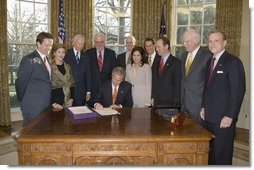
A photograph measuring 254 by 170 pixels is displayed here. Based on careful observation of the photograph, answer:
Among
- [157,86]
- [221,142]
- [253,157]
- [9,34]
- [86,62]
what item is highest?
[9,34]

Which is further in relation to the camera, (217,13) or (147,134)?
(217,13)

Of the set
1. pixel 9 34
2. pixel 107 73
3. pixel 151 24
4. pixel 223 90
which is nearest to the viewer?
pixel 223 90

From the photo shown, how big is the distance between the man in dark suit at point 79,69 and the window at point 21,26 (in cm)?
228

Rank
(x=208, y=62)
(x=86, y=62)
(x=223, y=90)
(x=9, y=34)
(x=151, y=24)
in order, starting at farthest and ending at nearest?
(x=151, y=24)
(x=9, y=34)
(x=86, y=62)
(x=208, y=62)
(x=223, y=90)

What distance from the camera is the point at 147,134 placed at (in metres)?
1.93

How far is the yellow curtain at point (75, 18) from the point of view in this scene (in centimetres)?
561

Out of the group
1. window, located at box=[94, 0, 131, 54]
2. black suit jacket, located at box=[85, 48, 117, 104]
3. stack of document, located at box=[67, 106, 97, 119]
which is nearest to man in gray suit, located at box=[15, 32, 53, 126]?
stack of document, located at box=[67, 106, 97, 119]

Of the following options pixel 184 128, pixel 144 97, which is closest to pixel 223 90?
pixel 184 128

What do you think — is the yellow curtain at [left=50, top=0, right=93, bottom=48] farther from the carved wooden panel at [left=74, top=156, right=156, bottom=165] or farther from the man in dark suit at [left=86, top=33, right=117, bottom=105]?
the carved wooden panel at [left=74, top=156, right=156, bottom=165]

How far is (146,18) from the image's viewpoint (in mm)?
6207

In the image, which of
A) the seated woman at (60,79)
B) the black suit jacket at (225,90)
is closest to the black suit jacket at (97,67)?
the seated woman at (60,79)

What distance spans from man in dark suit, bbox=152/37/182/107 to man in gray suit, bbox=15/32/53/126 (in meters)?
1.23

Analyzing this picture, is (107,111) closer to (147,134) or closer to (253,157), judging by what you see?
(147,134)

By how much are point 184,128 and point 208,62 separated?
922 millimetres
